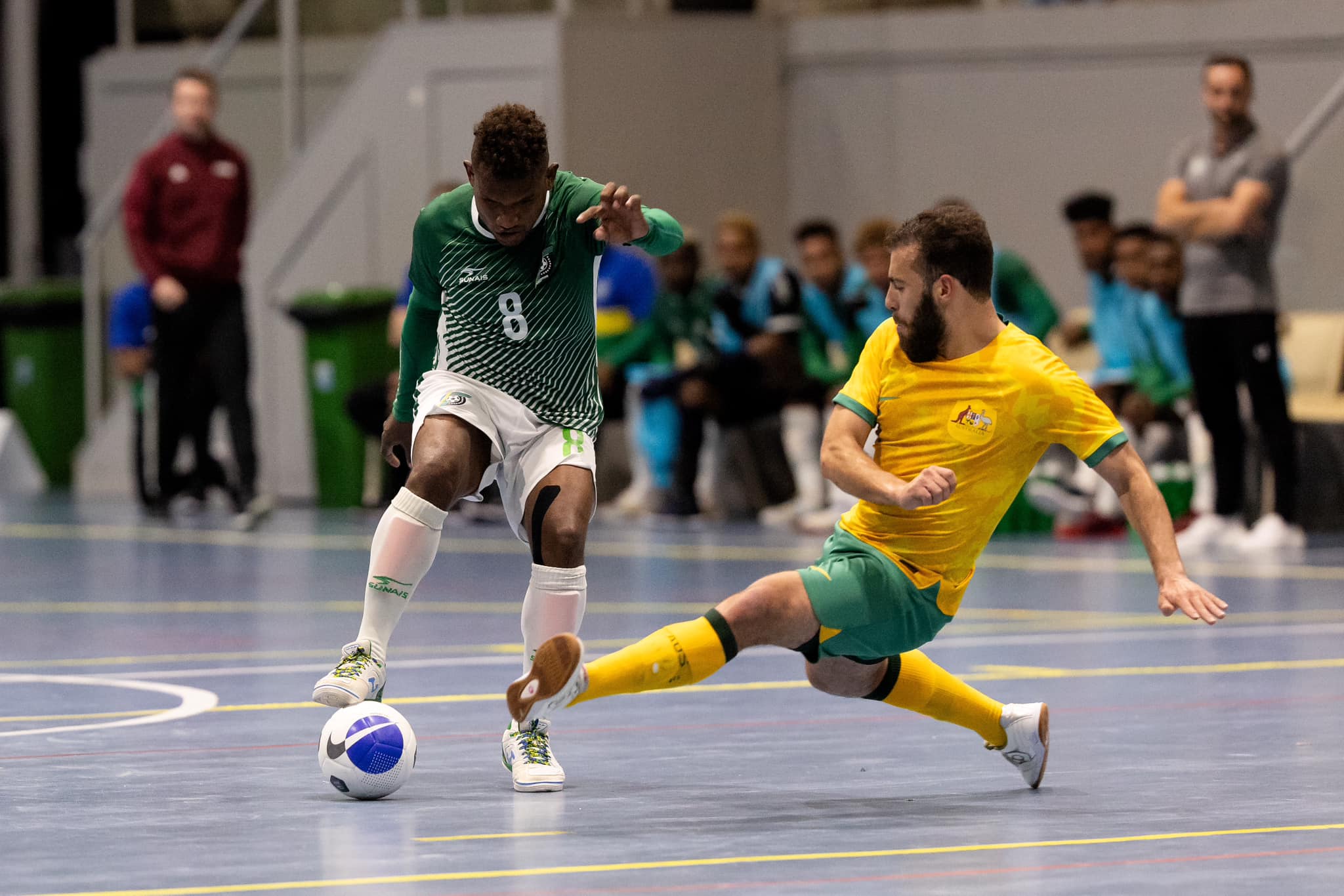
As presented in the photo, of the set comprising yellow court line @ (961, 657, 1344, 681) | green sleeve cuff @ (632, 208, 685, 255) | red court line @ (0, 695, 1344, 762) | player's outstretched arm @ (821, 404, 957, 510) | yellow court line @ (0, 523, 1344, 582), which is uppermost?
green sleeve cuff @ (632, 208, 685, 255)

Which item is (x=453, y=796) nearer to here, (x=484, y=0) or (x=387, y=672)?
(x=387, y=672)

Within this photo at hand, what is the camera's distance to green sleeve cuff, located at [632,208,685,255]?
5.95m

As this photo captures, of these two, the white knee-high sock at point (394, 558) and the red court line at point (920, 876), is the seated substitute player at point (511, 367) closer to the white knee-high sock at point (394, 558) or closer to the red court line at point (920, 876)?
the white knee-high sock at point (394, 558)

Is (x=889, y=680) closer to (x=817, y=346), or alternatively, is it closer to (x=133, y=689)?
(x=133, y=689)

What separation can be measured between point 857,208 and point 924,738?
12700 millimetres

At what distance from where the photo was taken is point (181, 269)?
14.8m

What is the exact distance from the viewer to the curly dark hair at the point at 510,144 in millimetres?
5758

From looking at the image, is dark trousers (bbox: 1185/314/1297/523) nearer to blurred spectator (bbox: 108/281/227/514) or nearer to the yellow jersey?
the yellow jersey

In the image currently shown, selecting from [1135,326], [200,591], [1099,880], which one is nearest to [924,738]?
[1099,880]

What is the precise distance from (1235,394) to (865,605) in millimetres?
Answer: 7391

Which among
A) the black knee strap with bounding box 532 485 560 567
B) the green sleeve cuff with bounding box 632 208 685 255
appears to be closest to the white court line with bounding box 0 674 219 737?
the black knee strap with bounding box 532 485 560 567

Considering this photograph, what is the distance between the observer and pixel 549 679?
16.9ft

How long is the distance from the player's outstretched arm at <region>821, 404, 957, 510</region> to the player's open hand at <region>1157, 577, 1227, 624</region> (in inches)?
20.9

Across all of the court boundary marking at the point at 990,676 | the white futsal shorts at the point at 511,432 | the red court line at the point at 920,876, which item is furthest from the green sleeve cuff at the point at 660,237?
the red court line at the point at 920,876
